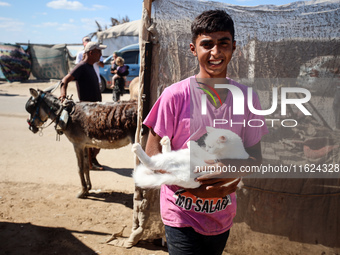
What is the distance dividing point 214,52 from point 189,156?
563 millimetres

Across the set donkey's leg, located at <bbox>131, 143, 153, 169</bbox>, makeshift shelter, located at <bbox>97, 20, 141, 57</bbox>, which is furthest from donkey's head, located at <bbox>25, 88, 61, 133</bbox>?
makeshift shelter, located at <bbox>97, 20, 141, 57</bbox>

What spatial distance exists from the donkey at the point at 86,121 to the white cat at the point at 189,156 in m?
2.49

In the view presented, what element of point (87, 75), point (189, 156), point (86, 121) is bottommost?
point (86, 121)

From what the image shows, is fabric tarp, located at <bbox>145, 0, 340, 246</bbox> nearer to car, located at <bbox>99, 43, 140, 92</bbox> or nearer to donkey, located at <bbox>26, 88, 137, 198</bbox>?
donkey, located at <bbox>26, 88, 137, 198</bbox>

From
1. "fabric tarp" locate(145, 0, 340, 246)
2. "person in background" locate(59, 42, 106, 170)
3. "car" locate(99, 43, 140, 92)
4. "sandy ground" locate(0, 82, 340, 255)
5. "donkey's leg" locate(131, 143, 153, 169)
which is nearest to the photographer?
"donkey's leg" locate(131, 143, 153, 169)

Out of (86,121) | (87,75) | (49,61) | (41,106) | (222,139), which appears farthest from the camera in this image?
(49,61)

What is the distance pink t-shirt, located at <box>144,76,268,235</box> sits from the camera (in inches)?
64.4

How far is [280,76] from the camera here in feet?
9.59

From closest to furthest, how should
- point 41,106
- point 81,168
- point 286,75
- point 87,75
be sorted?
point 286,75
point 81,168
point 41,106
point 87,75

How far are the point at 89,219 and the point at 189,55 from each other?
8.32 feet

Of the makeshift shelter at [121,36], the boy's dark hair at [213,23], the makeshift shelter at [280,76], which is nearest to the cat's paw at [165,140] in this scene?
the boy's dark hair at [213,23]

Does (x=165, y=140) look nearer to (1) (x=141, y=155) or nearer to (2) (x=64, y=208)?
(1) (x=141, y=155)

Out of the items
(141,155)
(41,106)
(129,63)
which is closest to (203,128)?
(141,155)

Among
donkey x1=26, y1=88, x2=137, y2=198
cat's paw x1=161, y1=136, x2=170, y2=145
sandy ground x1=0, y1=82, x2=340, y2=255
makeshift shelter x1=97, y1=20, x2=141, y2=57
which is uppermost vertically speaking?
makeshift shelter x1=97, y1=20, x2=141, y2=57
